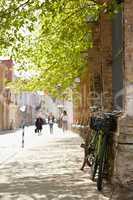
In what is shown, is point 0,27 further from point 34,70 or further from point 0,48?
point 34,70

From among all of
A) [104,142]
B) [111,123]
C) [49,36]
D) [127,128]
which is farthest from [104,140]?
[49,36]

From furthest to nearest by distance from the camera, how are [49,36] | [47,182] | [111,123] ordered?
[49,36] < [47,182] < [111,123]

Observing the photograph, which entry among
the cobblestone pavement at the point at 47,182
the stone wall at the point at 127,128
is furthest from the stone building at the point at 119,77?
the cobblestone pavement at the point at 47,182

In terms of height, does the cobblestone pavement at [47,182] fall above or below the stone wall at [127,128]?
below

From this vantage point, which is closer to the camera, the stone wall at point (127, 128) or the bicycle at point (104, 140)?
the stone wall at point (127, 128)

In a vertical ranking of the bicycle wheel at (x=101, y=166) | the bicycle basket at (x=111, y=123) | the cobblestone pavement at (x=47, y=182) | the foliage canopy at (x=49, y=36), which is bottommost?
the cobblestone pavement at (x=47, y=182)

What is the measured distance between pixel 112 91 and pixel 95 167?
4.37 m

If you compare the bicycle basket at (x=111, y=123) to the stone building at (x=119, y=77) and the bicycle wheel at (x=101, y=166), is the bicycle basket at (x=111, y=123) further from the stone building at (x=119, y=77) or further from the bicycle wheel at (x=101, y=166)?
the bicycle wheel at (x=101, y=166)

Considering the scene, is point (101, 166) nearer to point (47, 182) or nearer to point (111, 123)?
point (111, 123)

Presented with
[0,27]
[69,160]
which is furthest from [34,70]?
[0,27]

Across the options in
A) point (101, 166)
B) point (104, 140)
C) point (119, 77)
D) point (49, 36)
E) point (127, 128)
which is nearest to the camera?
point (127, 128)

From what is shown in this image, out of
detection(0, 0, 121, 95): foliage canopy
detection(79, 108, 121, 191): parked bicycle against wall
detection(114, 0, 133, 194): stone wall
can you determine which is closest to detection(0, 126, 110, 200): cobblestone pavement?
detection(79, 108, 121, 191): parked bicycle against wall

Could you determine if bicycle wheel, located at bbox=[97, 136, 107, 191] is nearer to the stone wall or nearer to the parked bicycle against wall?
the parked bicycle against wall

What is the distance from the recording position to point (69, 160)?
19531 millimetres
